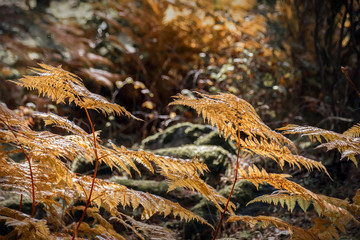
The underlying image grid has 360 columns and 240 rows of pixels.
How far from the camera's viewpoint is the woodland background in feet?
10.2

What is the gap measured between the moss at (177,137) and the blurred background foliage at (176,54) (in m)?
0.17

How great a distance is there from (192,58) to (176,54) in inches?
14.5

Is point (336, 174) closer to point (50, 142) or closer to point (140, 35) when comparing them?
point (50, 142)

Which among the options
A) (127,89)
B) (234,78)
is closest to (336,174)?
(234,78)

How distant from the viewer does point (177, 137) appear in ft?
12.8

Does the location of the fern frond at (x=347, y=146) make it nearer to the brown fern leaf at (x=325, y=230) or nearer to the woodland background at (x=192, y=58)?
the brown fern leaf at (x=325, y=230)

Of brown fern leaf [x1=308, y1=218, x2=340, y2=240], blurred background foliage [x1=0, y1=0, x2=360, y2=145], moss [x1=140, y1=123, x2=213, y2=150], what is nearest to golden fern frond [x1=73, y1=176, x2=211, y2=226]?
brown fern leaf [x1=308, y1=218, x2=340, y2=240]

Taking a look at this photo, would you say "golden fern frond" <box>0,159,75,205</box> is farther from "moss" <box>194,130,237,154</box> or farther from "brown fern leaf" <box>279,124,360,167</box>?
"moss" <box>194,130,237,154</box>

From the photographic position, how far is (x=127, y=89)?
5355 mm

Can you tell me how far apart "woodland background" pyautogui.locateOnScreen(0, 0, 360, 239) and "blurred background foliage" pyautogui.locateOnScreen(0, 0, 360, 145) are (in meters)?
0.02

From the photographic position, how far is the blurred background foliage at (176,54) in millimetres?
3998

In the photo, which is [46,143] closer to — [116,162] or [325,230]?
[116,162]

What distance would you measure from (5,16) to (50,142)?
3.77 metres

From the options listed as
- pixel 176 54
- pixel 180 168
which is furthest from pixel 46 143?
pixel 176 54
